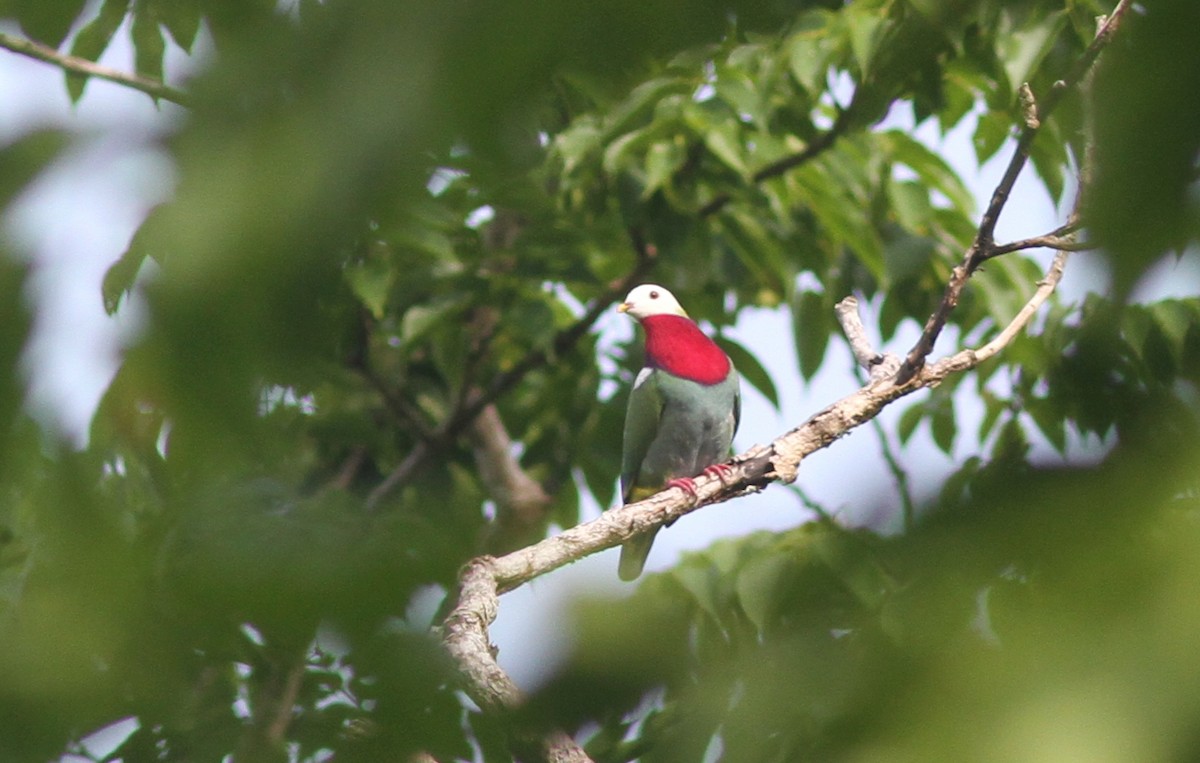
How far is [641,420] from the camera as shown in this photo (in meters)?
4.80

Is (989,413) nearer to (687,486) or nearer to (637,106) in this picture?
(687,486)

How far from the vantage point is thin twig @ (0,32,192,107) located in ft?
1.60

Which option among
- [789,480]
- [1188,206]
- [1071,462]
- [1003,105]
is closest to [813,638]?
[1071,462]

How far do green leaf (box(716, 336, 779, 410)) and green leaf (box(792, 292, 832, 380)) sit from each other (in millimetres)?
224

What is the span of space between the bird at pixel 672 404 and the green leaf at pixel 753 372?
0.07 m

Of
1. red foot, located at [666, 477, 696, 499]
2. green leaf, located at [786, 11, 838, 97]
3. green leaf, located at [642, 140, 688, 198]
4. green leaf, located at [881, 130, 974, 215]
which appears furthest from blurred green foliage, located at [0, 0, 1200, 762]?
green leaf, located at [881, 130, 974, 215]

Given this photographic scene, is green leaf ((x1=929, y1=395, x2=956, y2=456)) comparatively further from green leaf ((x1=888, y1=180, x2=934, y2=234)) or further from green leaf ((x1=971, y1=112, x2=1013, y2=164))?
green leaf ((x1=888, y1=180, x2=934, y2=234))

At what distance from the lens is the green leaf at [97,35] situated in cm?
56

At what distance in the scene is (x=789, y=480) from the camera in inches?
117

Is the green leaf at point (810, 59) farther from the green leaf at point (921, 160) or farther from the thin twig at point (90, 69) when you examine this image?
the thin twig at point (90, 69)

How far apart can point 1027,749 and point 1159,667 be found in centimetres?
6

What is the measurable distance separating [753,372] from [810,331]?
1.08 feet

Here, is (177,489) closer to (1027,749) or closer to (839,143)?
(1027,749)

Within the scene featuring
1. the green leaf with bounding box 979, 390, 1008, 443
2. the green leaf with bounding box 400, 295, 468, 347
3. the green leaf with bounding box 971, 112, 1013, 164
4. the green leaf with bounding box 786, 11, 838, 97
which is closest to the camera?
the green leaf with bounding box 971, 112, 1013, 164
